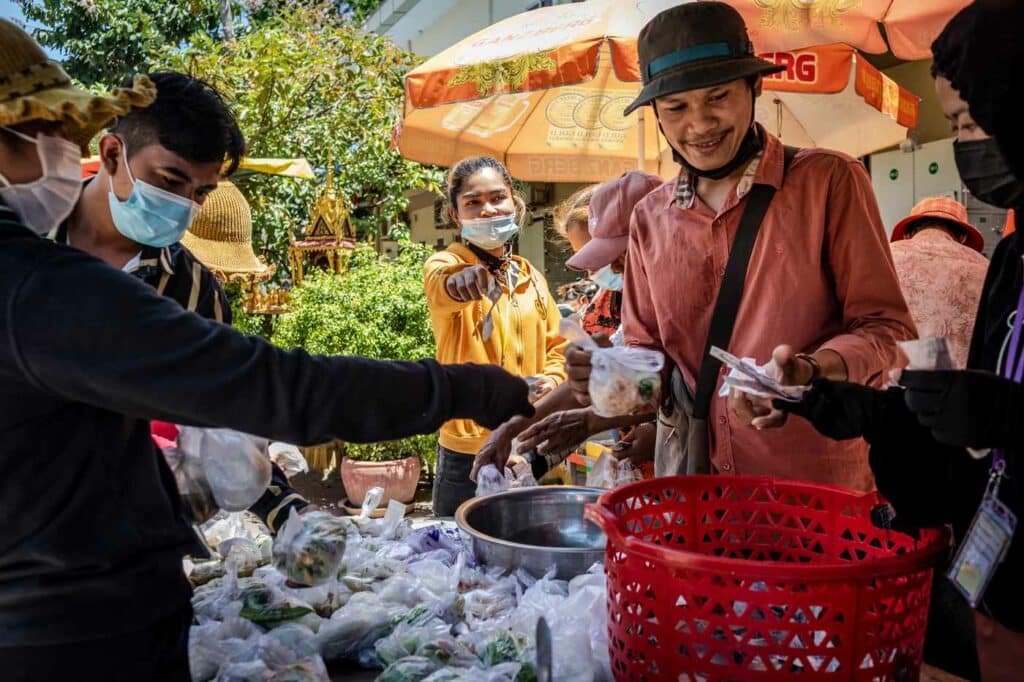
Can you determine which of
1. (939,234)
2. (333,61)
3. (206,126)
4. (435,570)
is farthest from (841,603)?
(333,61)

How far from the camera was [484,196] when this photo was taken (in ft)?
12.6

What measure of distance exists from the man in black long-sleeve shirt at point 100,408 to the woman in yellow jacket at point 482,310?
7.46 ft

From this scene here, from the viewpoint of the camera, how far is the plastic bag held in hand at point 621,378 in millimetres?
1710

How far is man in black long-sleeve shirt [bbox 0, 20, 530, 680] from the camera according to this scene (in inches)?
46.3

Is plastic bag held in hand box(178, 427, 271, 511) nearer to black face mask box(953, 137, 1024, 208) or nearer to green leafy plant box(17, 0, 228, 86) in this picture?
black face mask box(953, 137, 1024, 208)

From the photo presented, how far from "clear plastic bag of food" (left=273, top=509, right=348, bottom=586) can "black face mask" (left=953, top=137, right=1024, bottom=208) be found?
1467 millimetres

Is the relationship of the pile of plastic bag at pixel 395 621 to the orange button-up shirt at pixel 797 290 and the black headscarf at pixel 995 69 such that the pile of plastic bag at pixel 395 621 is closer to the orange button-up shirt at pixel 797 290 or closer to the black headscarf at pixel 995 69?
the orange button-up shirt at pixel 797 290

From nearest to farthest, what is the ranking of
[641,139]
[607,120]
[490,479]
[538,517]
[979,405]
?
[979,405]
[538,517]
[490,479]
[641,139]
[607,120]

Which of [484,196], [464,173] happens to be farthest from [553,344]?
[464,173]

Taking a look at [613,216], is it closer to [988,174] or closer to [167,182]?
[167,182]

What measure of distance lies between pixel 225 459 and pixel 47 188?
0.62 meters

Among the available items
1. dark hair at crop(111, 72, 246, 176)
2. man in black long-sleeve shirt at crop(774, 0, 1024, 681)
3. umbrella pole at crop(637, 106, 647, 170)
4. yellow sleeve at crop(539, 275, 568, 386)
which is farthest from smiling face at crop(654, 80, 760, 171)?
umbrella pole at crop(637, 106, 647, 170)

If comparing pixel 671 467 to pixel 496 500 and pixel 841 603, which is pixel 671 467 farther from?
pixel 841 603

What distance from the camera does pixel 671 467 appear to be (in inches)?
90.5
